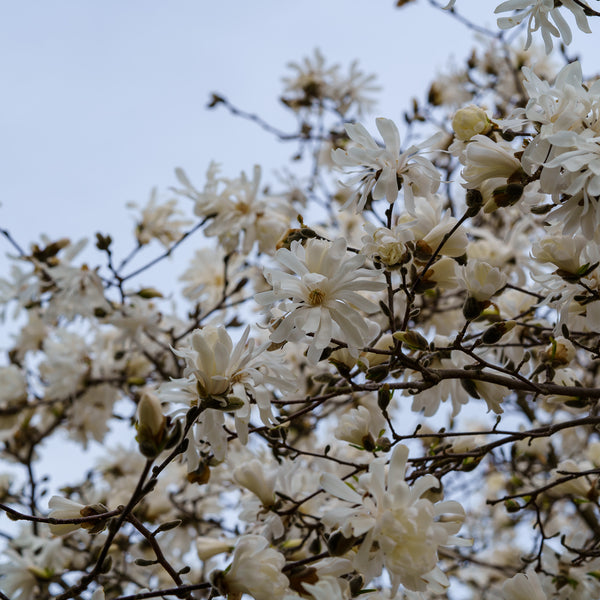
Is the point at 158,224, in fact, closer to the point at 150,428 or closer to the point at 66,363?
the point at 66,363

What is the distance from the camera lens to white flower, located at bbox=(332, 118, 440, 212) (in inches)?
40.9

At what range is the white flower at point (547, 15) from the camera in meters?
1.04

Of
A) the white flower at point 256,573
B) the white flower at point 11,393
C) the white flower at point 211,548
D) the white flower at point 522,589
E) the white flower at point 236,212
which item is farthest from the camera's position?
the white flower at point 11,393

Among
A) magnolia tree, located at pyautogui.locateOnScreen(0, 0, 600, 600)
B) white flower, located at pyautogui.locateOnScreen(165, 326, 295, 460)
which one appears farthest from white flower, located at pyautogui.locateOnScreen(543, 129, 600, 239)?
white flower, located at pyautogui.locateOnScreen(165, 326, 295, 460)

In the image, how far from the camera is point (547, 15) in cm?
105

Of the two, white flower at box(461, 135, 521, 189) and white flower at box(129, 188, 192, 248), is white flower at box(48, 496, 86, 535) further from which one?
white flower at box(129, 188, 192, 248)

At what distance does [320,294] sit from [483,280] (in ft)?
0.89

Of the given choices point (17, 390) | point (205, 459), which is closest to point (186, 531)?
point (17, 390)

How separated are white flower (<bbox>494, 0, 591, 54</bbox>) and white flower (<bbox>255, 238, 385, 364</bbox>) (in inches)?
19.7

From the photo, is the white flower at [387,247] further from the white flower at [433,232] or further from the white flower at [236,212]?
the white flower at [236,212]

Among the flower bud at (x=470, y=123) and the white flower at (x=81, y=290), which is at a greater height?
the white flower at (x=81, y=290)

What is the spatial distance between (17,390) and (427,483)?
2162mm

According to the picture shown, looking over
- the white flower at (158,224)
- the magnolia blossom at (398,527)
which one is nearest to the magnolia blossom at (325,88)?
the white flower at (158,224)

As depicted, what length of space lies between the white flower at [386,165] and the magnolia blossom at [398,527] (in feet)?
1.40
